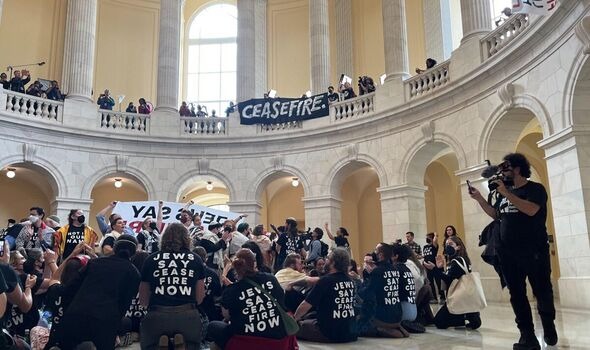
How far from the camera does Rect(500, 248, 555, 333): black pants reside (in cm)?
543

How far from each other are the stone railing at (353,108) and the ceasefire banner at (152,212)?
6642 millimetres

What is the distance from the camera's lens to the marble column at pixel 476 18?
50.2 ft

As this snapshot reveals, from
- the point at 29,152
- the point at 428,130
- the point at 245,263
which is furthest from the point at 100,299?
the point at 29,152

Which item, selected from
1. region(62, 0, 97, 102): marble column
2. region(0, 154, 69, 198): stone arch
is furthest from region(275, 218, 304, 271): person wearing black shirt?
region(62, 0, 97, 102): marble column

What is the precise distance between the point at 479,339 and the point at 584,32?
6733mm

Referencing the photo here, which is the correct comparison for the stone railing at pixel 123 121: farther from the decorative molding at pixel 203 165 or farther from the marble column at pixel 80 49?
the decorative molding at pixel 203 165

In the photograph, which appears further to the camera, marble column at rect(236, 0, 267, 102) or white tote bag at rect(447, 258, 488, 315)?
marble column at rect(236, 0, 267, 102)

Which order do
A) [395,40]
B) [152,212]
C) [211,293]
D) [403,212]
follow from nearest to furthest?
[211,293] < [152,212] < [403,212] < [395,40]

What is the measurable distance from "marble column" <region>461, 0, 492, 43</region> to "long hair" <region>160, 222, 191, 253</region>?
12.6 m

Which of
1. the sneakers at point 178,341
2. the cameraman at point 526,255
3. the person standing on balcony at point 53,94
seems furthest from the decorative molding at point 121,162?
the cameraman at point 526,255

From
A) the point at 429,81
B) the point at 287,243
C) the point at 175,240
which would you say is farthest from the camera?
the point at 429,81

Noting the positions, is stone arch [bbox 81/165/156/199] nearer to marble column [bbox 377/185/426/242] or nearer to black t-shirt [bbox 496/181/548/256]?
marble column [bbox 377/185/426/242]

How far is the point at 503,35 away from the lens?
46.3 feet

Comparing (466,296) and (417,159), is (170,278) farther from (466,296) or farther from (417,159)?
(417,159)
